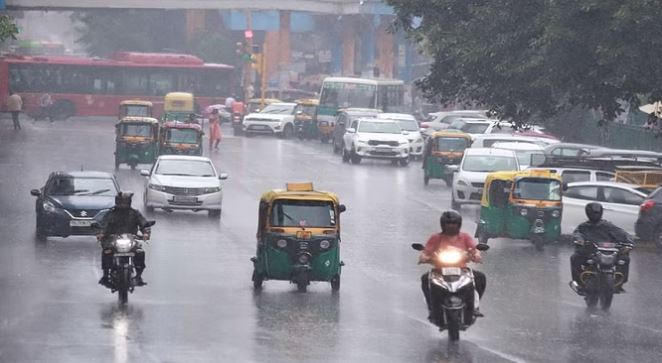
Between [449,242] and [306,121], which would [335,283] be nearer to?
[449,242]

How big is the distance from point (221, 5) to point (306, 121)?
95.0 feet

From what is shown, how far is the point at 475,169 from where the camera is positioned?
41.1 m

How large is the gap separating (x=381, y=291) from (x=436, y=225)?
1290 cm

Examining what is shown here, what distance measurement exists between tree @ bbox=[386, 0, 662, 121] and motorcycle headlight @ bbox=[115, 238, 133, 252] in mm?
15239

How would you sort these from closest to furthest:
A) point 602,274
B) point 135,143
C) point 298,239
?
point 602,274, point 298,239, point 135,143

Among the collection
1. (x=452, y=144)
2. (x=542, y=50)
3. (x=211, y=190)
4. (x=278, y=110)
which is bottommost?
(x=278, y=110)

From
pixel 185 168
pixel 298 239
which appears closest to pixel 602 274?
pixel 298 239

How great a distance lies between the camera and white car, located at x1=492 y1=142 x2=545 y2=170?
4578cm

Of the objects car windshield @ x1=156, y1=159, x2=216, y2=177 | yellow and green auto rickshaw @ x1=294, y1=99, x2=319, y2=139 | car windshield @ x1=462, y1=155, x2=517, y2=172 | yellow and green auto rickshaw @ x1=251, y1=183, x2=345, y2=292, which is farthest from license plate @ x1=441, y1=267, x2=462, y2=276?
yellow and green auto rickshaw @ x1=294, y1=99, x2=319, y2=139

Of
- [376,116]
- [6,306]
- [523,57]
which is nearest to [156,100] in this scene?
[376,116]

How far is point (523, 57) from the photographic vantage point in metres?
37.4

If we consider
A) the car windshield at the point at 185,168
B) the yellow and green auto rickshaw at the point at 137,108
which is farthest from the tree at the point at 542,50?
the yellow and green auto rickshaw at the point at 137,108

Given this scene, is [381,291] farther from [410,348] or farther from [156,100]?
[156,100]

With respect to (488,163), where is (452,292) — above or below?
above
